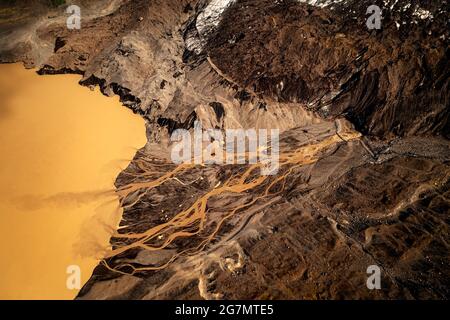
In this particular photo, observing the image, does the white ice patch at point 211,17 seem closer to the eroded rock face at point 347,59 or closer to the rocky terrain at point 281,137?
the rocky terrain at point 281,137

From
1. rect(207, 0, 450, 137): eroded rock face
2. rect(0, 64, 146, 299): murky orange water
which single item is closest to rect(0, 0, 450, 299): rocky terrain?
rect(207, 0, 450, 137): eroded rock face

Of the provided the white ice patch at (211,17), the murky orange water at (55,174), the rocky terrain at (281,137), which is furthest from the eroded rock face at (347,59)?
the murky orange water at (55,174)

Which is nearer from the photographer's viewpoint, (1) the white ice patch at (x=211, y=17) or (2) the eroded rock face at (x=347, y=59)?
(2) the eroded rock face at (x=347, y=59)

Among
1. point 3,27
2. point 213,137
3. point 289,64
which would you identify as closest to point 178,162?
point 213,137

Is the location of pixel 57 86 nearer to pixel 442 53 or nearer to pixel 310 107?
pixel 310 107

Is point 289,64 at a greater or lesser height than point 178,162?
greater
